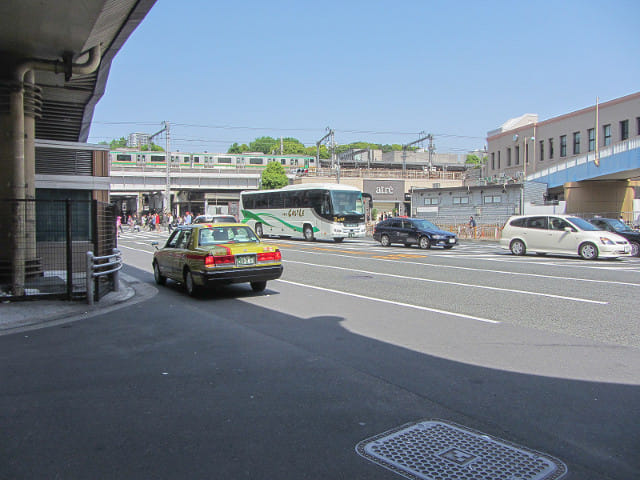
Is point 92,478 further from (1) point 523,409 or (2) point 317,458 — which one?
(1) point 523,409

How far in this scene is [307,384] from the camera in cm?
514

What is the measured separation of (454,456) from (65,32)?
32.2ft

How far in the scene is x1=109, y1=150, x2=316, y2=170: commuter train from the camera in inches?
2430

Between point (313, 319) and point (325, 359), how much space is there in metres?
2.43

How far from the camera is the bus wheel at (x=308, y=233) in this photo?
32781 mm

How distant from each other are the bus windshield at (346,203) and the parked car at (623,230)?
1311 cm

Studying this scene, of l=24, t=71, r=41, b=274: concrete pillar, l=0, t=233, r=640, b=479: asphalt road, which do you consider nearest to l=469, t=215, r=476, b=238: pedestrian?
l=0, t=233, r=640, b=479: asphalt road

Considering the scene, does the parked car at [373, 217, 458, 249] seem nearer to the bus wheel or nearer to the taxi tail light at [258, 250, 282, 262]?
the bus wheel

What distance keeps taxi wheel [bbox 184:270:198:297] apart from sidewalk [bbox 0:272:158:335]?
34.4 inches

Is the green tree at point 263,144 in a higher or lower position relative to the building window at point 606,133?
higher

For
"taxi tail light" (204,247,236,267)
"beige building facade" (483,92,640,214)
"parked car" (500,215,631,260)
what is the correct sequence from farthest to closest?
1. "beige building facade" (483,92,640,214)
2. "parked car" (500,215,631,260)
3. "taxi tail light" (204,247,236,267)

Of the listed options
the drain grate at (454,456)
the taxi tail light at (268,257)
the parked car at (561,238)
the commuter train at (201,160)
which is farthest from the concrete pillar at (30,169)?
the commuter train at (201,160)

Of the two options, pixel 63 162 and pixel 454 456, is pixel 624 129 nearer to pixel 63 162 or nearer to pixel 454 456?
pixel 63 162

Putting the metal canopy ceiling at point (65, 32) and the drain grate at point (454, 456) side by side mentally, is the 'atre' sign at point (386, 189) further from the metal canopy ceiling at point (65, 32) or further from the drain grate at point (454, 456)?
the drain grate at point (454, 456)
